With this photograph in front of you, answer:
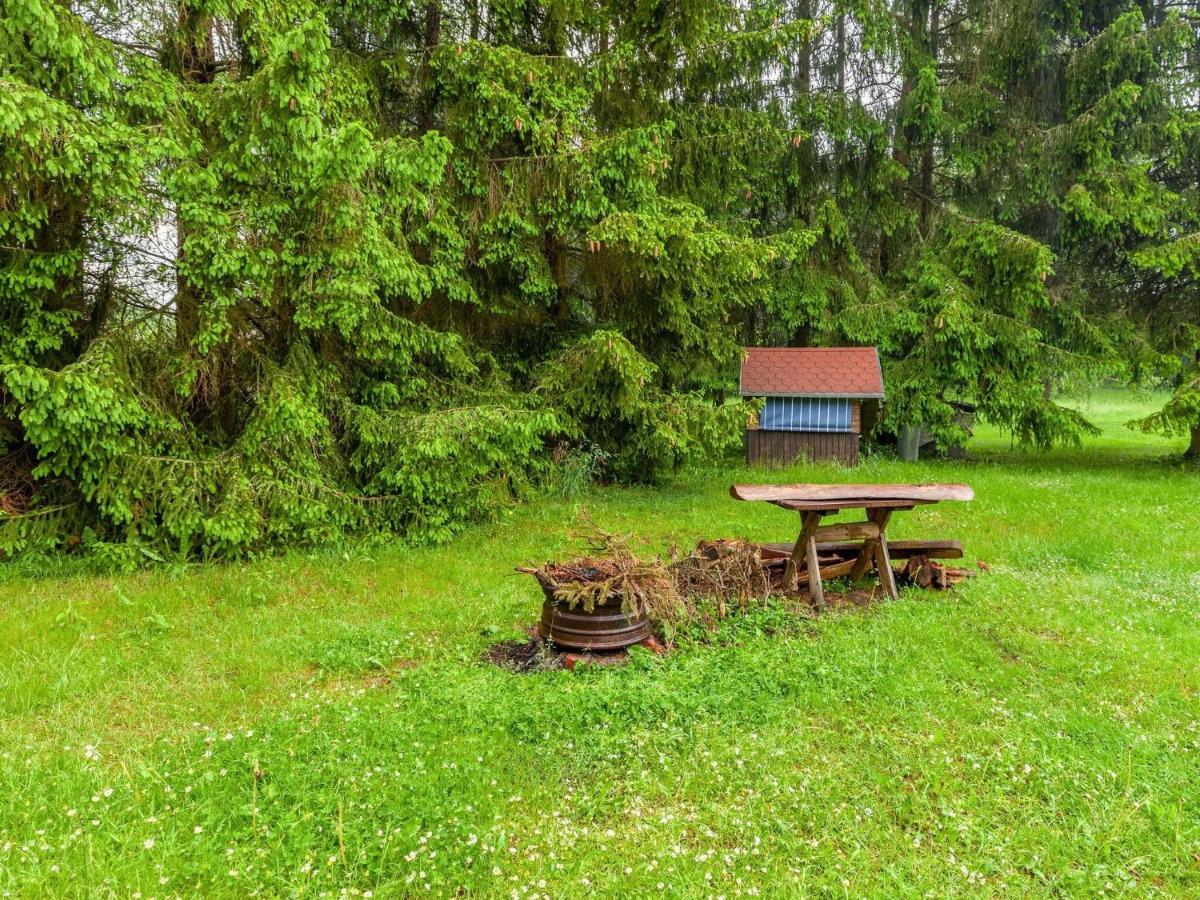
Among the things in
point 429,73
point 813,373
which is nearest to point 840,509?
point 429,73

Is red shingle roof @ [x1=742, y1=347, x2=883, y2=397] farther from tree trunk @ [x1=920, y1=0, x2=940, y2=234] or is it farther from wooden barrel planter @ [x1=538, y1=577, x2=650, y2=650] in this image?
→ wooden barrel planter @ [x1=538, y1=577, x2=650, y2=650]

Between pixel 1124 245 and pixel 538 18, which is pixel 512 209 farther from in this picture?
pixel 1124 245

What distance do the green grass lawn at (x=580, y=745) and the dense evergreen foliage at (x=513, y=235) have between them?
162cm

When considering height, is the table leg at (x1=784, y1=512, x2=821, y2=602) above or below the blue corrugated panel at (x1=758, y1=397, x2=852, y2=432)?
below

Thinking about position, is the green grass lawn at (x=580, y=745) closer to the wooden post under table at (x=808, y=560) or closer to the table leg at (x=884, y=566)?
the table leg at (x=884, y=566)

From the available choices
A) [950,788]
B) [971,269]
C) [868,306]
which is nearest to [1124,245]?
[971,269]

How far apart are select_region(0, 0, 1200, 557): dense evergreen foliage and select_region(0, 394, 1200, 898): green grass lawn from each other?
162 centimetres

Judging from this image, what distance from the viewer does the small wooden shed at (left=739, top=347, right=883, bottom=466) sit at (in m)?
12.6

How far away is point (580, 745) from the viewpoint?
344 cm

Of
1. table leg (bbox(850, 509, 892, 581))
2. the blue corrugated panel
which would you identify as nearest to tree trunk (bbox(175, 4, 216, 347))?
table leg (bbox(850, 509, 892, 581))

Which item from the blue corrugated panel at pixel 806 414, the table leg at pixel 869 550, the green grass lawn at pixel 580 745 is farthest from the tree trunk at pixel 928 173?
the table leg at pixel 869 550

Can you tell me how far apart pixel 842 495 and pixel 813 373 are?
7.88 m

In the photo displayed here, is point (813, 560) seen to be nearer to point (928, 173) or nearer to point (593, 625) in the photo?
point (593, 625)

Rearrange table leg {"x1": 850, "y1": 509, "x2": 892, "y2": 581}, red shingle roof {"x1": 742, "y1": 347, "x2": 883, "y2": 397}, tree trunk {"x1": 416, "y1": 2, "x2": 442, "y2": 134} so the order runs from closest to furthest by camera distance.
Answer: table leg {"x1": 850, "y1": 509, "x2": 892, "y2": 581}, tree trunk {"x1": 416, "y1": 2, "x2": 442, "y2": 134}, red shingle roof {"x1": 742, "y1": 347, "x2": 883, "y2": 397}
